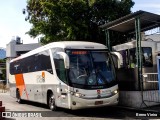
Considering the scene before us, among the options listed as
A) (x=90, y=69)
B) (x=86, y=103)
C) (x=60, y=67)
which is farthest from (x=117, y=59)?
(x=86, y=103)

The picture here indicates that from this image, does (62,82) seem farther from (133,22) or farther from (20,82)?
(20,82)

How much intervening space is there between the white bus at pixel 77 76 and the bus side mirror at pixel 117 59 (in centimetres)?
53

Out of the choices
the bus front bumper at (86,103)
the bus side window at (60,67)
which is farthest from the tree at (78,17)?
the bus front bumper at (86,103)

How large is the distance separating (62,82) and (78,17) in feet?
40.8

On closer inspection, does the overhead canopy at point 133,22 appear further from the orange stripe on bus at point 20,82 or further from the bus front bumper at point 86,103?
the orange stripe on bus at point 20,82

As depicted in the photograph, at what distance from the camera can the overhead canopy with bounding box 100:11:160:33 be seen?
15837 millimetres

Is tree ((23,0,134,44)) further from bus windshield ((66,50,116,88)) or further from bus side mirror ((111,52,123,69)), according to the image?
bus windshield ((66,50,116,88))

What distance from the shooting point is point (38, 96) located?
18.4m

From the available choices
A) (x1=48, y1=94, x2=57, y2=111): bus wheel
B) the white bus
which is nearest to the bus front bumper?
the white bus

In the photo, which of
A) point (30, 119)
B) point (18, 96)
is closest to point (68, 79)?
point (30, 119)

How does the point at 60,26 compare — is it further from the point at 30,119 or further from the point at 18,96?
the point at 30,119

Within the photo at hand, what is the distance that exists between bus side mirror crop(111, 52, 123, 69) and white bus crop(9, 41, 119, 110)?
1.74 ft

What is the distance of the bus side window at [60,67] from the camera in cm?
1475

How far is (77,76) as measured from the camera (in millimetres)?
14312
